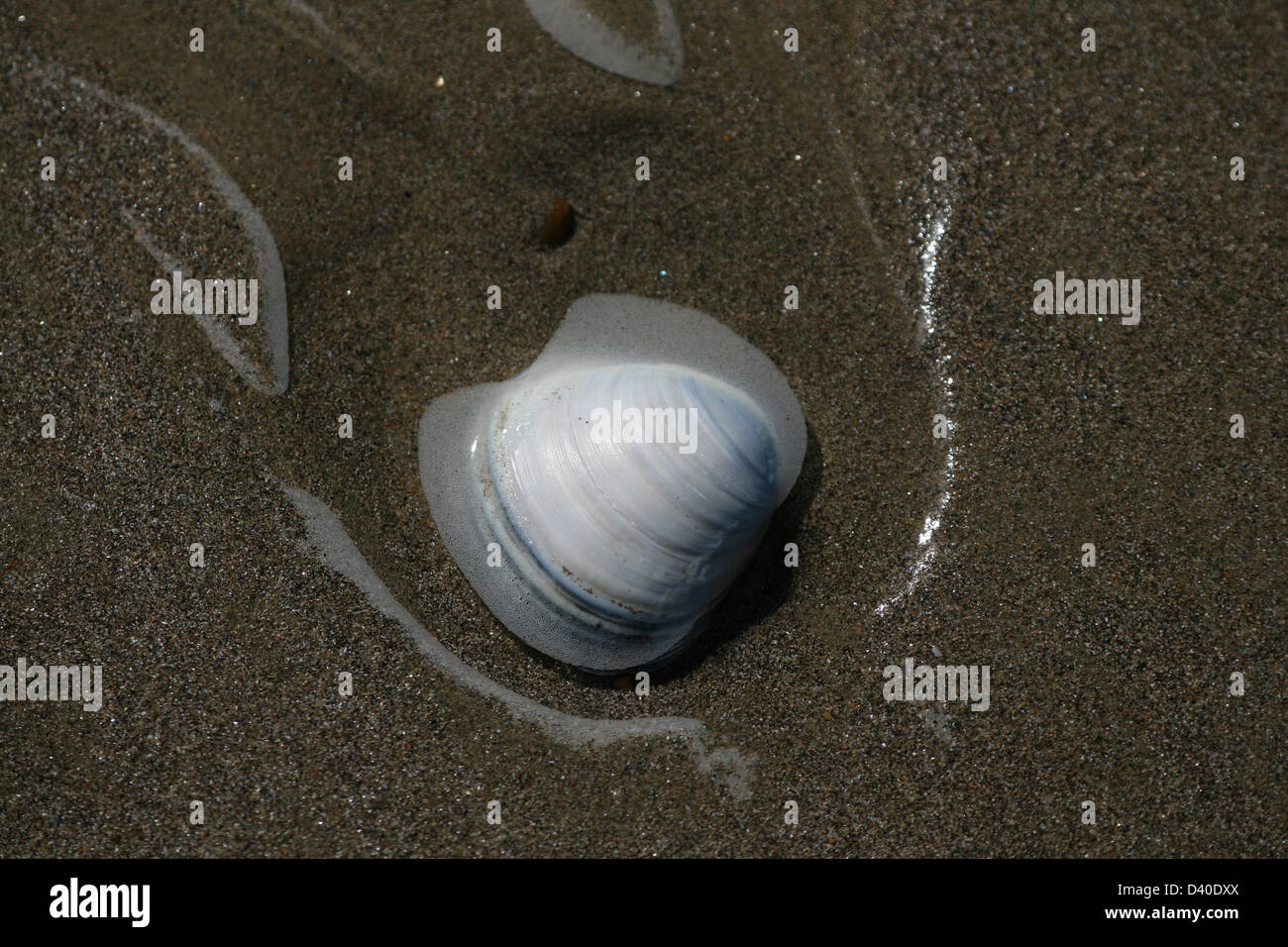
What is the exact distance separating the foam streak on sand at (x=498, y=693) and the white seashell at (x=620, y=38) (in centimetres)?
192

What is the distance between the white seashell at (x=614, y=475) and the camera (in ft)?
9.93

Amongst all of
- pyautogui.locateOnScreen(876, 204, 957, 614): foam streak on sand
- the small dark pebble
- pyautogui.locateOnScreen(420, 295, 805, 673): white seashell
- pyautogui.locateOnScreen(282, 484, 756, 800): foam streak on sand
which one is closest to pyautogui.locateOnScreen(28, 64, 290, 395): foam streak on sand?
pyautogui.locateOnScreen(282, 484, 756, 800): foam streak on sand

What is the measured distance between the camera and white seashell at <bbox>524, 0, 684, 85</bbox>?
337 cm

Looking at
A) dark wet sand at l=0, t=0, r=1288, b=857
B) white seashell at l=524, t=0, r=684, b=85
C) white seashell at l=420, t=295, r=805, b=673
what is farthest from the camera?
white seashell at l=524, t=0, r=684, b=85

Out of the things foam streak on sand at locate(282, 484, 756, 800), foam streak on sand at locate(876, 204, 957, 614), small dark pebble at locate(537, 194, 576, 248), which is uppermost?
small dark pebble at locate(537, 194, 576, 248)

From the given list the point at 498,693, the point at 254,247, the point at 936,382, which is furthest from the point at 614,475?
the point at 254,247

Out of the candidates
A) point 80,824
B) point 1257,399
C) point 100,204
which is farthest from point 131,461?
point 1257,399

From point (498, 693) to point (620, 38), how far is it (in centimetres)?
244

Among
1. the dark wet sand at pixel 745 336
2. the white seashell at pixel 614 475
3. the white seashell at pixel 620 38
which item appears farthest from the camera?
the white seashell at pixel 620 38

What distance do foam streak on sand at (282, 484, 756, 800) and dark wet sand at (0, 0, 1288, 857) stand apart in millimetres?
42

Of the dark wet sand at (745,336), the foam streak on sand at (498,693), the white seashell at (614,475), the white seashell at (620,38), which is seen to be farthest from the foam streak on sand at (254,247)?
the white seashell at (620,38)

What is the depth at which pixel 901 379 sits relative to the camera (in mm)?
3303

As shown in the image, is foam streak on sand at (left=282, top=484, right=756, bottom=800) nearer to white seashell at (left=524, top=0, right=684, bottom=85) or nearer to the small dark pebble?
the small dark pebble

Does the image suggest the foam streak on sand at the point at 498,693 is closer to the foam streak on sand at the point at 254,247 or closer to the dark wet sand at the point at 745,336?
the dark wet sand at the point at 745,336
